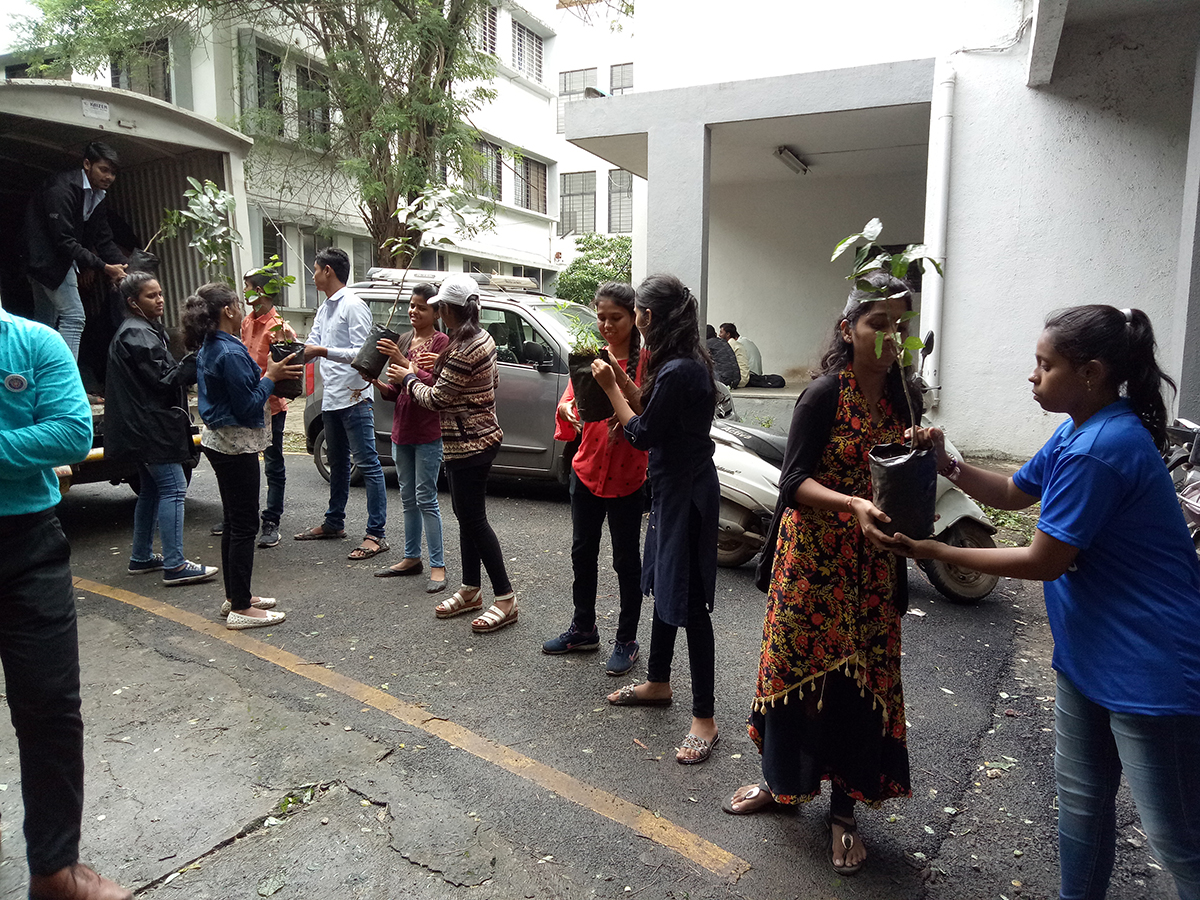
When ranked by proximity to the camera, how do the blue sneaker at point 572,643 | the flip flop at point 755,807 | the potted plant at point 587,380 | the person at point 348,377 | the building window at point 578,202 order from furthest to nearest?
the building window at point 578,202 → the person at point 348,377 → the blue sneaker at point 572,643 → the potted plant at point 587,380 → the flip flop at point 755,807

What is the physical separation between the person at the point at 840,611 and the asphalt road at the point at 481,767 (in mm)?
307

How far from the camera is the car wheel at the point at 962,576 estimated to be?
493cm

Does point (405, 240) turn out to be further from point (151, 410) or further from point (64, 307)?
point (64, 307)

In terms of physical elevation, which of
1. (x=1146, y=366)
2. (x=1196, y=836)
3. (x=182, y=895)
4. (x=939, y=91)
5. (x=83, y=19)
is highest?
(x=83, y=19)

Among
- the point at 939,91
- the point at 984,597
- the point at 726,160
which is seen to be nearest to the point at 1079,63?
the point at 939,91

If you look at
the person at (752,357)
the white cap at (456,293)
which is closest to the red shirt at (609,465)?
the white cap at (456,293)

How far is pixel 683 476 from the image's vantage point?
10.7ft

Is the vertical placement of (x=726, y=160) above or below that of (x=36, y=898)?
above

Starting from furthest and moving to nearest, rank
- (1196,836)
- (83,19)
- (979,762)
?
(83,19), (979,762), (1196,836)

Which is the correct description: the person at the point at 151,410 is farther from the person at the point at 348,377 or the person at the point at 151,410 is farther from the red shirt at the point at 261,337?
the person at the point at 348,377

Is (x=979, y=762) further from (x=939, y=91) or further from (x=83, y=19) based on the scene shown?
(x=83, y=19)

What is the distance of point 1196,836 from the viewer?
184 cm

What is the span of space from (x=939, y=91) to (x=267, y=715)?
877cm

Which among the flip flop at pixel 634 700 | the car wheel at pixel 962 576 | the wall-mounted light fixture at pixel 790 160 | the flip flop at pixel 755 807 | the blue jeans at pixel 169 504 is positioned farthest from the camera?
the wall-mounted light fixture at pixel 790 160
